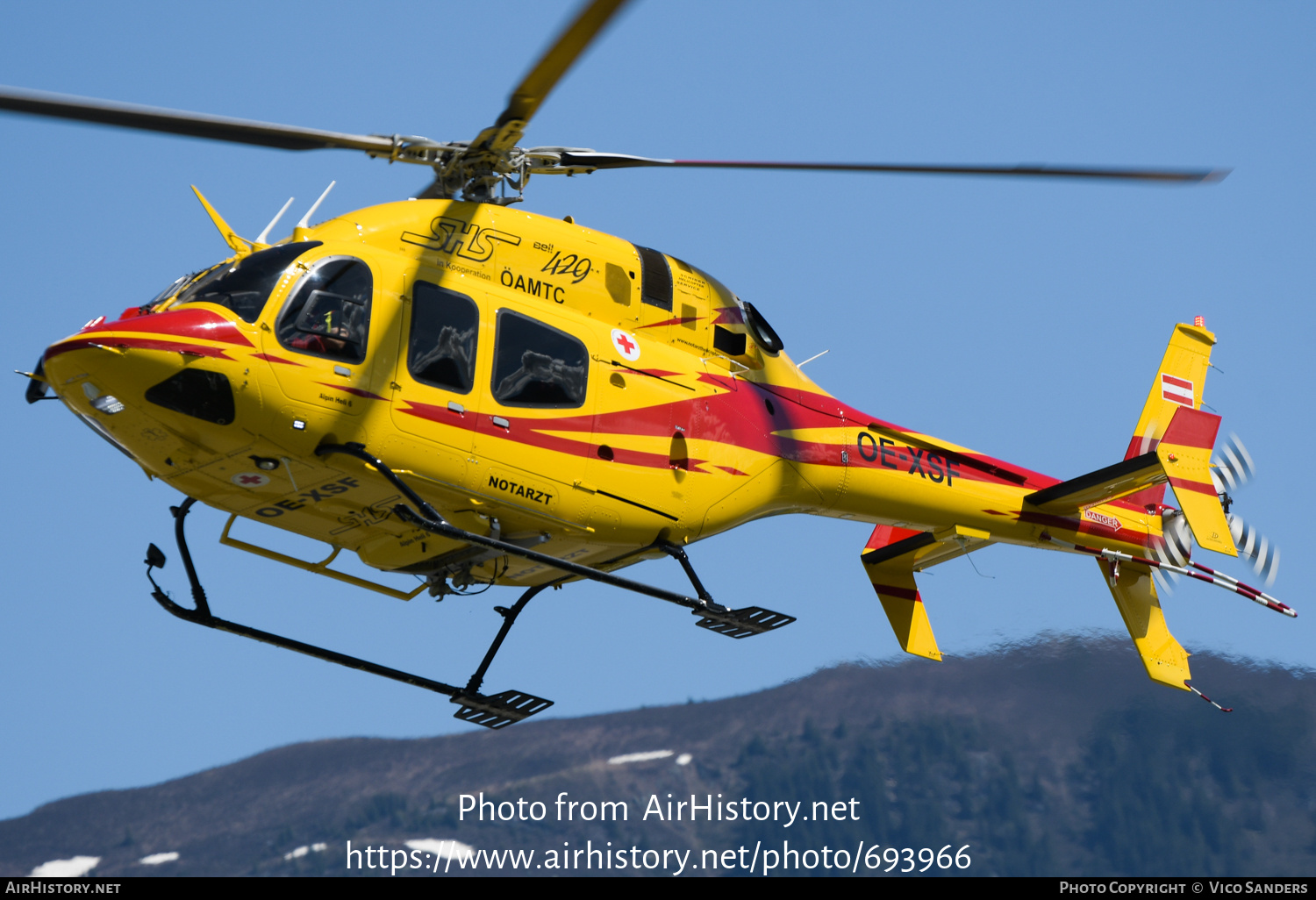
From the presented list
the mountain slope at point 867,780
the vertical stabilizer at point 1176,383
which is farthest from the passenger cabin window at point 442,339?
the mountain slope at point 867,780

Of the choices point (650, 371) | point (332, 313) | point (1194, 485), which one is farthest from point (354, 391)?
point (1194, 485)

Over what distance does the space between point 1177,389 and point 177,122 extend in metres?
9.59

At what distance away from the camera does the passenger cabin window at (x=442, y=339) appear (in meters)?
10.2

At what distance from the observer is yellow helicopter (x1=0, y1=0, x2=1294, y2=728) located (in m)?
9.62

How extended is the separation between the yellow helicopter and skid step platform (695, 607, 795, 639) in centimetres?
2

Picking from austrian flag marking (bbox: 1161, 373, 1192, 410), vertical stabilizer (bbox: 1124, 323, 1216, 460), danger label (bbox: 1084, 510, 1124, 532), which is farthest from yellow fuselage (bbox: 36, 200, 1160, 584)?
austrian flag marking (bbox: 1161, 373, 1192, 410)

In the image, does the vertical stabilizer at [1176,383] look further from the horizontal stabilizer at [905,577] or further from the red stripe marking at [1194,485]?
the horizontal stabilizer at [905,577]

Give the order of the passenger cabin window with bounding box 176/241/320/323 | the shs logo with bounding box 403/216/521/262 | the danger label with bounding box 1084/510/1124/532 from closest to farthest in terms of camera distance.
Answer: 1. the passenger cabin window with bounding box 176/241/320/323
2. the shs logo with bounding box 403/216/521/262
3. the danger label with bounding box 1084/510/1124/532

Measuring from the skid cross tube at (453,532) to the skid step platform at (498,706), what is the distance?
1.64 metres

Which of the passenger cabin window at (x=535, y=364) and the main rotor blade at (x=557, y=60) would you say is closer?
the main rotor blade at (x=557, y=60)

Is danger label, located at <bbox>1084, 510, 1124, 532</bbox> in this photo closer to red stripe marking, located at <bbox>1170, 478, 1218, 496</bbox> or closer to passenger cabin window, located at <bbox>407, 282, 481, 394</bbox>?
red stripe marking, located at <bbox>1170, 478, 1218, 496</bbox>

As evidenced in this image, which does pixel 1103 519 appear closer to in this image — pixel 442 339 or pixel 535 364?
pixel 535 364

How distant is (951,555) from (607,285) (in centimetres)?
459
